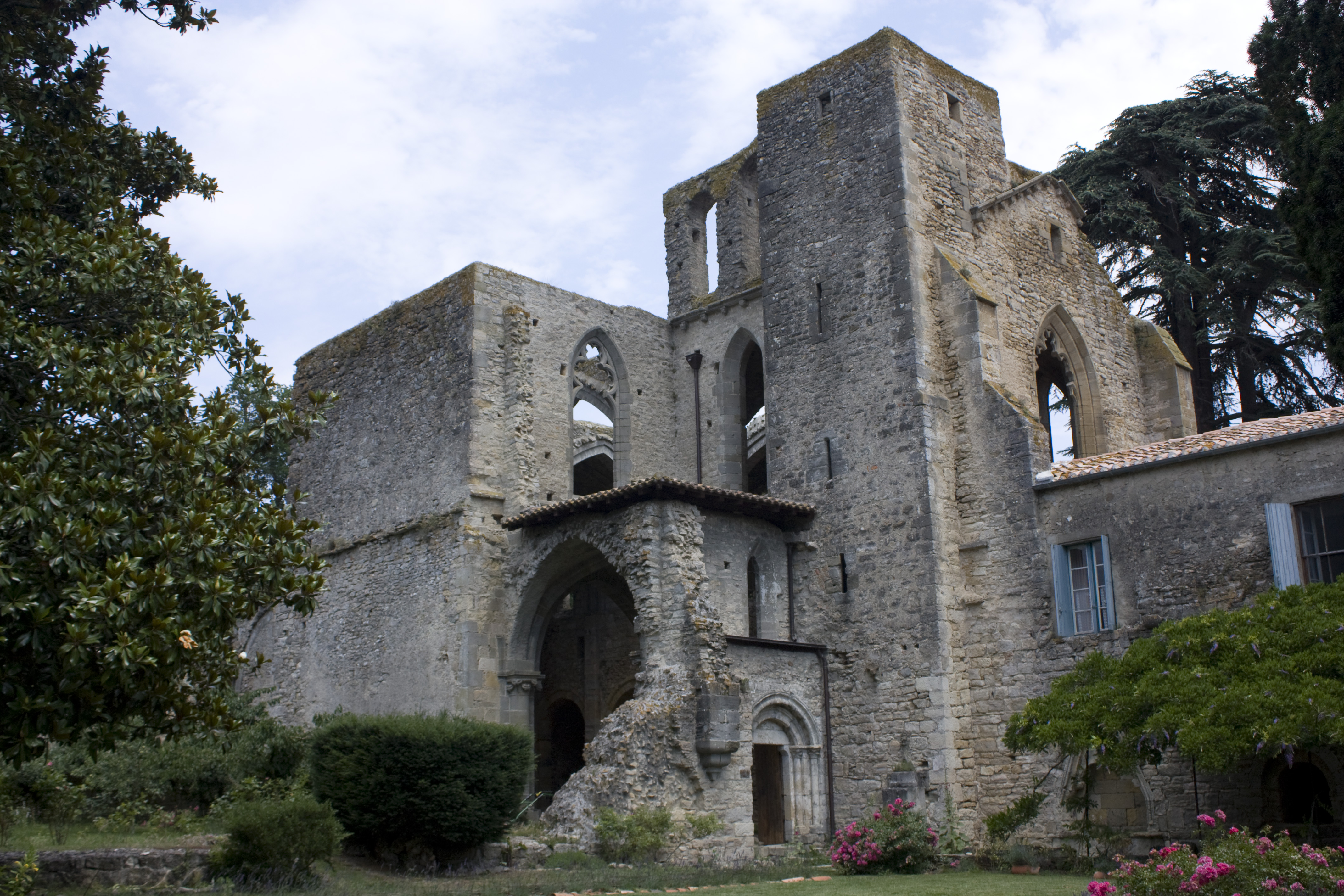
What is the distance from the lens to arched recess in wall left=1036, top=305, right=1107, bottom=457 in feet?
61.7

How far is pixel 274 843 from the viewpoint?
10477 mm

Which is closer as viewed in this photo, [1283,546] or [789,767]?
[1283,546]

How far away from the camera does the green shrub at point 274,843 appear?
34.4 ft

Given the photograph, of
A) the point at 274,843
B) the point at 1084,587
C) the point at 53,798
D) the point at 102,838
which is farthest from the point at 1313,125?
the point at 53,798

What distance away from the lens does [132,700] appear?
25.7 feet

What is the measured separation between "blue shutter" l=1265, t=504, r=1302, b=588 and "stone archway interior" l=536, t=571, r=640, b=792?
373 inches

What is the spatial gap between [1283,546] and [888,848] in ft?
17.5

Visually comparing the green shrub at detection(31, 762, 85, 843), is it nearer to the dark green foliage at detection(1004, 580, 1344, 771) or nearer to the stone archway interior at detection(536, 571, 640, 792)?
the stone archway interior at detection(536, 571, 640, 792)

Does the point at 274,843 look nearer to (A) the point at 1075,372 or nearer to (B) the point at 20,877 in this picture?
(B) the point at 20,877

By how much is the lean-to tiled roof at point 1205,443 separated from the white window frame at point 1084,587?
867 mm

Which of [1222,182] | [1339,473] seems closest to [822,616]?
[1339,473]

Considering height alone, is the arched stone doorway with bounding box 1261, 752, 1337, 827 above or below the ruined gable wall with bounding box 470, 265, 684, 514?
below

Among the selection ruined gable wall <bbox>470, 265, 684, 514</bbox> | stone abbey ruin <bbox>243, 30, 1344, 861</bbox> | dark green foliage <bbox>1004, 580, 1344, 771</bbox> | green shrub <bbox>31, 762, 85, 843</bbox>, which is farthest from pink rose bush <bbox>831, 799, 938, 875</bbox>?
green shrub <bbox>31, 762, 85, 843</bbox>

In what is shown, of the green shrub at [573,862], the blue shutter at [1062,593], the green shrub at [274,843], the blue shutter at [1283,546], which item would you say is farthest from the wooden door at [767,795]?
the green shrub at [274,843]
